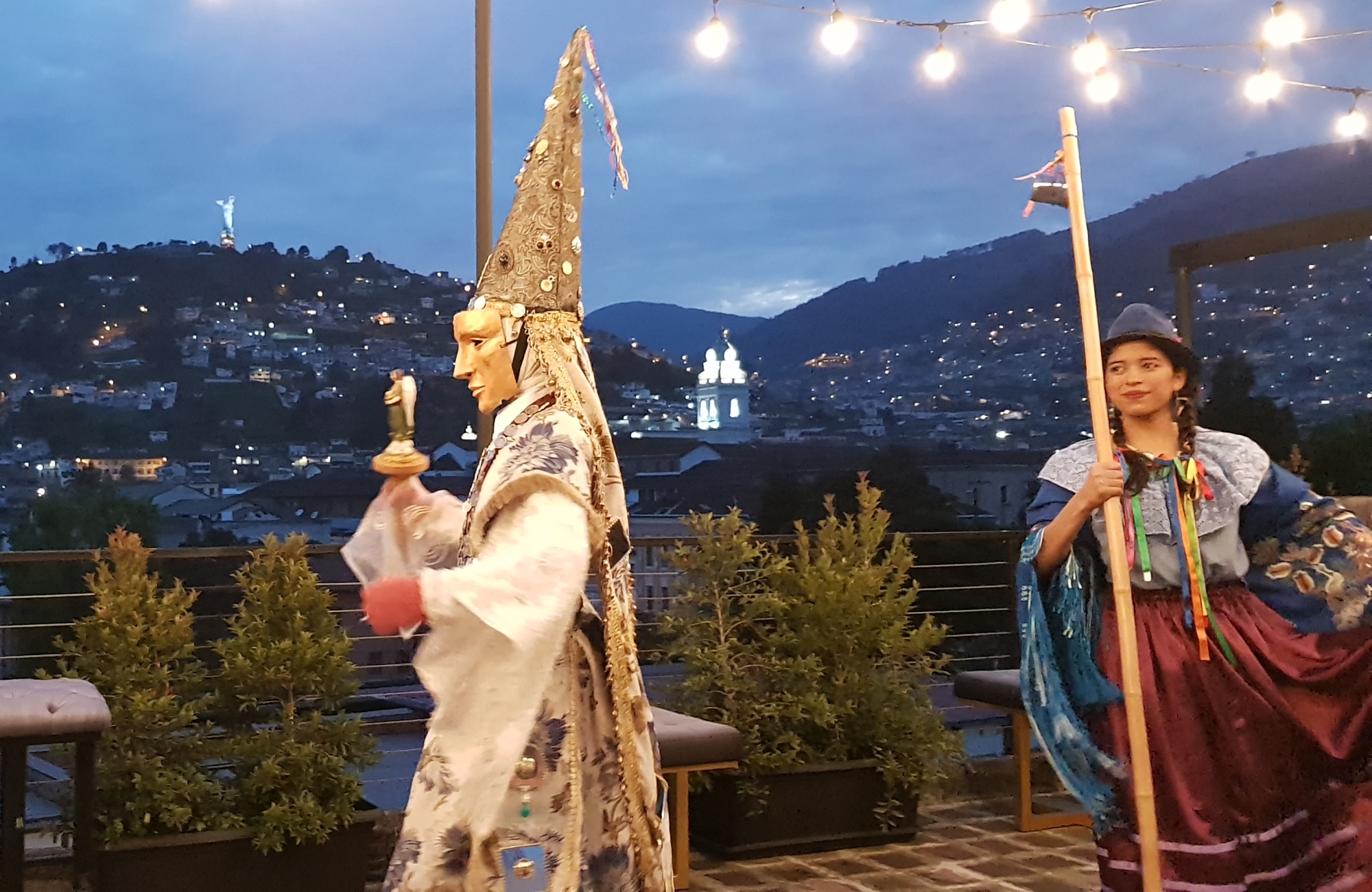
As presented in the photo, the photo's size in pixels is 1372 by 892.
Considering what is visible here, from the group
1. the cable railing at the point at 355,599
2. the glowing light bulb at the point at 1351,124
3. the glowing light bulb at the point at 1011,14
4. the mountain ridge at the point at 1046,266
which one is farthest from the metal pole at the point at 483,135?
the mountain ridge at the point at 1046,266

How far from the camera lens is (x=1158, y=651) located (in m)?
2.97

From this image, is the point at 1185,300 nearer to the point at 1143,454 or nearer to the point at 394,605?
the point at 1143,454

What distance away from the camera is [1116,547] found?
2789 millimetres

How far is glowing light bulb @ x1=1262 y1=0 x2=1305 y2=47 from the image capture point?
219 inches

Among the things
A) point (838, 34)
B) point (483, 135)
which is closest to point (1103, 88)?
point (838, 34)

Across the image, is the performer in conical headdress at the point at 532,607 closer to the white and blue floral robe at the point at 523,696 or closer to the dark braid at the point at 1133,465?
the white and blue floral robe at the point at 523,696

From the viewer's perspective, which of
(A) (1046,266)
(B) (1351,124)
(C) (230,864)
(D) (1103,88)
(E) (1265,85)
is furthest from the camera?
(A) (1046,266)

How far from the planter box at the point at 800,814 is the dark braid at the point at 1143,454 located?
7.16ft

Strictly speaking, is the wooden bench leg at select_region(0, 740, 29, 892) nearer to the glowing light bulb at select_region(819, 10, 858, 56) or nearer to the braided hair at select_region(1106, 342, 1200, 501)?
the braided hair at select_region(1106, 342, 1200, 501)

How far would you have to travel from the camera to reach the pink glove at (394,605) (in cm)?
194

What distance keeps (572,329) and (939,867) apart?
3.06m

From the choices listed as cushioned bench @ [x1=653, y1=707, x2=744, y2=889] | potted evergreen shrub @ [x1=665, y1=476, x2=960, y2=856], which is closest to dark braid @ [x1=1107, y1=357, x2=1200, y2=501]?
cushioned bench @ [x1=653, y1=707, x2=744, y2=889]

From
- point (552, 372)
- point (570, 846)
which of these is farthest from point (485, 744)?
point (552, 372)

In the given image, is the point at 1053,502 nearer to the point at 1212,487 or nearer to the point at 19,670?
the point at 1212,487
